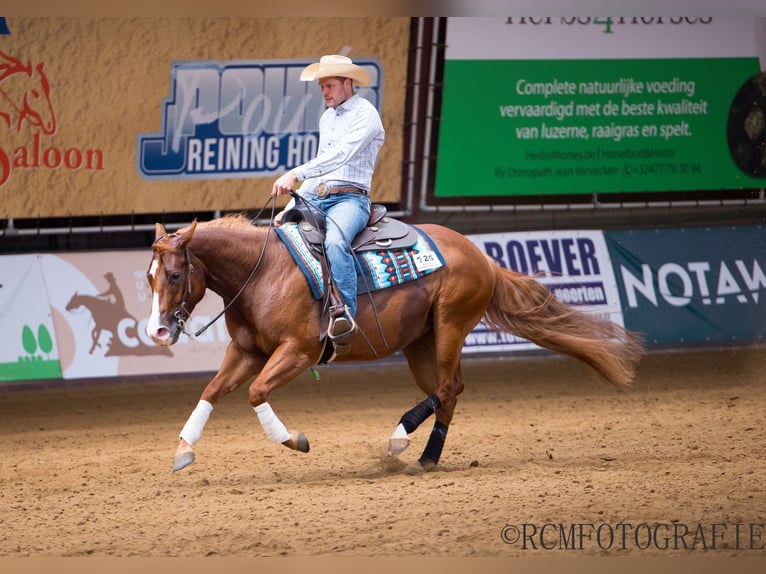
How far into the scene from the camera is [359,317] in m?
7.29

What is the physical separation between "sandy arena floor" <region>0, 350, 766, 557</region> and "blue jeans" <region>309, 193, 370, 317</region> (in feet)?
4.29

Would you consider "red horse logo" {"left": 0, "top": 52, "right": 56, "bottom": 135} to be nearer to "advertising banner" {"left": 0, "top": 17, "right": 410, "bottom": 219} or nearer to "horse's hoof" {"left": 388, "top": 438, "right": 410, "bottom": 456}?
"advertising banner" {"left": 0, "top": 17, "right": 410, "bottom": 219}

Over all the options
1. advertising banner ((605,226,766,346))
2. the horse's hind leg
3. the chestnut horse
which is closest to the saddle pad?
the chestnut horse

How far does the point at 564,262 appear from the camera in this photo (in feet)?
40.0

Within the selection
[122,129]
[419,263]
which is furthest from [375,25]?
[419,263]

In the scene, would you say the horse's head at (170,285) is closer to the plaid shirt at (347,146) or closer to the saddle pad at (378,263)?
the saddle pad at (378,263)

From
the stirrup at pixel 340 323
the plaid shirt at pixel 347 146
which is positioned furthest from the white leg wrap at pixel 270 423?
the plaid shirt at pixel 347 146

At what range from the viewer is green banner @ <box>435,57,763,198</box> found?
12195mm

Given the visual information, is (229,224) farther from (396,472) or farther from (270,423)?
(396,472)

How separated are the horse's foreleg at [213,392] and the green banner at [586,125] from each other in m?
5.59

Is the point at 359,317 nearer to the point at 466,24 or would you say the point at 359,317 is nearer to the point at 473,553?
the point at 473,553

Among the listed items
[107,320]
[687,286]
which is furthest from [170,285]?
[687,286]

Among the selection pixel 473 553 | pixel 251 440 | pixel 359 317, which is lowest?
pixel 251 440

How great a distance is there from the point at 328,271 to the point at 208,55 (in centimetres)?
507
